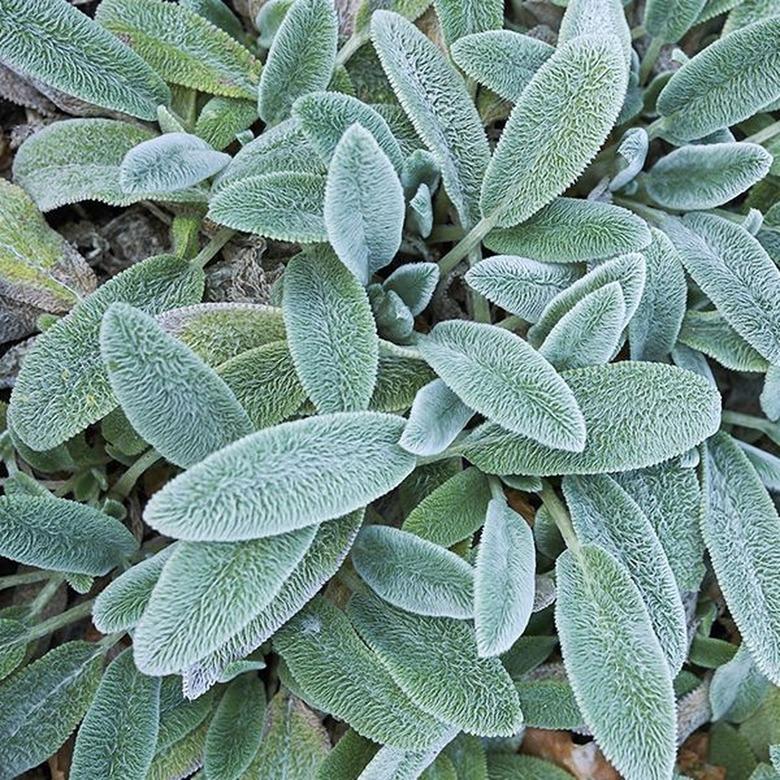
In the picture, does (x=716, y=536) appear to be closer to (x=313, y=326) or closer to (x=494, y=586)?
(x=494, y=586)

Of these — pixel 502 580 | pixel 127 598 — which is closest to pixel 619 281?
pixel 502 580

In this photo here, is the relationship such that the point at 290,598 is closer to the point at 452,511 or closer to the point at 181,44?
the point at 452,511

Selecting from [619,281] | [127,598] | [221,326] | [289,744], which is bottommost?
[289,744]

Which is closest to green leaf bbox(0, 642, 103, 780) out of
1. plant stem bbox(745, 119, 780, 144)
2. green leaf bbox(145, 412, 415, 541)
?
green leaf bbox(145, 412, 415, 541)

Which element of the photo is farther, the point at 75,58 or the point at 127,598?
the point at 75,58

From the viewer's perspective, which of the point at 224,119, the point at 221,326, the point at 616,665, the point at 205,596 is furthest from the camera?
the point at 224,119

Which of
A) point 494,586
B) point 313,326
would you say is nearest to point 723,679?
point 494,586
